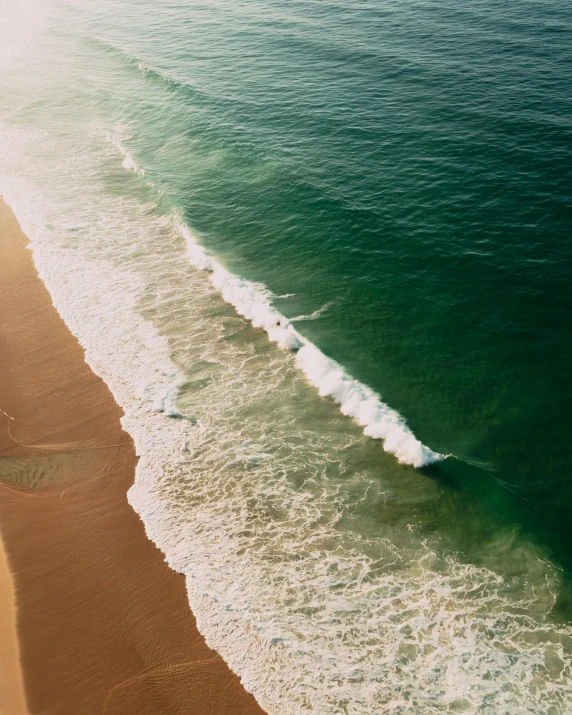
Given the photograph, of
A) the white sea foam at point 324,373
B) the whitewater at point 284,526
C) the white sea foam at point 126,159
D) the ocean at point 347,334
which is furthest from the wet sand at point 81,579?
the white sea foam at point 126,159

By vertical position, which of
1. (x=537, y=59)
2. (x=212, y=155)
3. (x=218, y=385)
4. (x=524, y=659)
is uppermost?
(x=537, y=59)

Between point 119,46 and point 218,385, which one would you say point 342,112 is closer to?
point 218,385

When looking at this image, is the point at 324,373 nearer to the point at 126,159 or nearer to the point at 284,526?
the point at 284,526

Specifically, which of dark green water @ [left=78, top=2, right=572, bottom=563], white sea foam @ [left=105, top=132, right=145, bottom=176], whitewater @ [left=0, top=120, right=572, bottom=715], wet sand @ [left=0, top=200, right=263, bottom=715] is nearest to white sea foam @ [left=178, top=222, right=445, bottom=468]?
whitewater @ [left=0, top=120, right=572, bottom=715]

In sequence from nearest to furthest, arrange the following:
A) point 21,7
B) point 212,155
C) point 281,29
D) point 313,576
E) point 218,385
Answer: point 313,576
point 218,385
point 212,155
point 281,29
point 21,7

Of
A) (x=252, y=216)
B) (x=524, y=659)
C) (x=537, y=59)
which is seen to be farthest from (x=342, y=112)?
(x=524, y=659)

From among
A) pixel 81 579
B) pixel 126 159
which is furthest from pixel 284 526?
pixel 126 159

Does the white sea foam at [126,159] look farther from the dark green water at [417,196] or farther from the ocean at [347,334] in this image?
the dark green water at [417,196]

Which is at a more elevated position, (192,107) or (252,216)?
(192,107)
